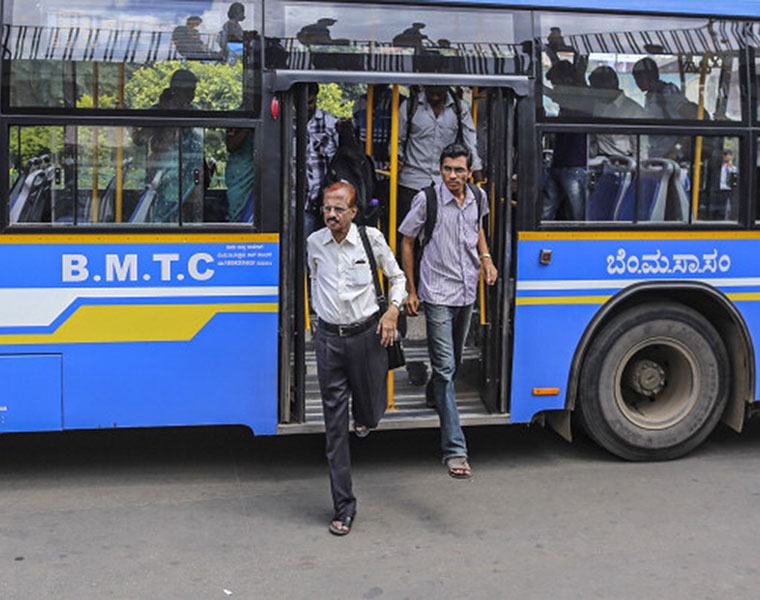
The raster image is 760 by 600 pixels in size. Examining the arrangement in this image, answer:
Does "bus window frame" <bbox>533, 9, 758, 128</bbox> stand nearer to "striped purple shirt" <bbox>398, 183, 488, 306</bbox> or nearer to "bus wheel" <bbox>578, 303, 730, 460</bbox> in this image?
"striped purple shirt" <bbox>398, 183, 488, 306</bbox>

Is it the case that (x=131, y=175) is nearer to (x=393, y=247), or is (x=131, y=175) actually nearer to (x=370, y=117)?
(x=393, y=247)

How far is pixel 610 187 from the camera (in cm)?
606

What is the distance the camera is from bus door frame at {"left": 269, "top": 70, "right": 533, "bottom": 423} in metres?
5.56

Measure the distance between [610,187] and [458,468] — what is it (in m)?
2.00

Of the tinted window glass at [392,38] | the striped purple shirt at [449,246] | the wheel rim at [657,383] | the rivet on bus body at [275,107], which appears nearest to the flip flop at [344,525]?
the striped purple shirt at [449,246]

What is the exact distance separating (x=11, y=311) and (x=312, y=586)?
2332mm

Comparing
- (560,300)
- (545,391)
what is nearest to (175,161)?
(560,300)

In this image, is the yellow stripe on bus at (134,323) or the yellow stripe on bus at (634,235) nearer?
the yellow stripe on bus at (134,323)

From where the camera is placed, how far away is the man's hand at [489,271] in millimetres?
5758

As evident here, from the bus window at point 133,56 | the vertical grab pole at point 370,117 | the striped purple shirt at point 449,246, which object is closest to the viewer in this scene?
the bus window at point 133,56

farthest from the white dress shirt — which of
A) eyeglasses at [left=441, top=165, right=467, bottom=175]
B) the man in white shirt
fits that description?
eyeglasses at [left=441, top=165, right=467, bottom=175]

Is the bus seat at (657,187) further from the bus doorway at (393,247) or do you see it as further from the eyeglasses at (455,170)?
the eyeglasses at (455,170)

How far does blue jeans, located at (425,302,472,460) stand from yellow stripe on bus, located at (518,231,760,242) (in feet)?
2.01

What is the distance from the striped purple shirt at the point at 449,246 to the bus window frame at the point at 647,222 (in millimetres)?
421
